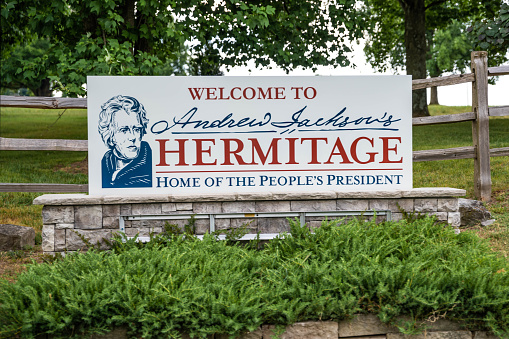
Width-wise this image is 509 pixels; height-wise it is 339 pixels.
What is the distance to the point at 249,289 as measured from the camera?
159 inches

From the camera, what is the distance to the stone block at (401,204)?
5.80 metres

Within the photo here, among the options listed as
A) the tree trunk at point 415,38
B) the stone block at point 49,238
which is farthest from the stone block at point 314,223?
the tree trunk at point 415,38

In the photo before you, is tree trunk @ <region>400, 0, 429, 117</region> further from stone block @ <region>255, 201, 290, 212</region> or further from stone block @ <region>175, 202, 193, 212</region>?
stone block @ <region>175, 202, 193, 212</region>

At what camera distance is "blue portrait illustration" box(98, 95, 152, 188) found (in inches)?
222

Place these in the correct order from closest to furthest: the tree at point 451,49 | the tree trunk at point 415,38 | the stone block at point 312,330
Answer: the stone block at point 312,330
the tree trunk at point 415,38
the tree at point 451,49

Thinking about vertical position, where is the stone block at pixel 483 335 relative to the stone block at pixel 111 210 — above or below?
below

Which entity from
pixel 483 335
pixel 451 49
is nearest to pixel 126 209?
pixel 483 335

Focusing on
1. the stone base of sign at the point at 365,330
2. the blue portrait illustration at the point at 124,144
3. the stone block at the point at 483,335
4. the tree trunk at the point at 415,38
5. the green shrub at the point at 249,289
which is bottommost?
the stone block at the point at 483,335

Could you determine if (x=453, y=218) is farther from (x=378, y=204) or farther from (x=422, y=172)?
(x=422, y=172)

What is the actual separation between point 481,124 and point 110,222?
18.5ft

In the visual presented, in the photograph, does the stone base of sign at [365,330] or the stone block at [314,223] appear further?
the stone block at [314,223]

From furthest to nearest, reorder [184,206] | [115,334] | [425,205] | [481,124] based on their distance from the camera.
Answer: [481,124]
[425,205]
[184,206]
[115,334]

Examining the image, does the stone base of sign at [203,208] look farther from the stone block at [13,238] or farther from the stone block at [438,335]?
the stone block at [438,335]

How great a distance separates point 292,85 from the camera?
5.83 meters
